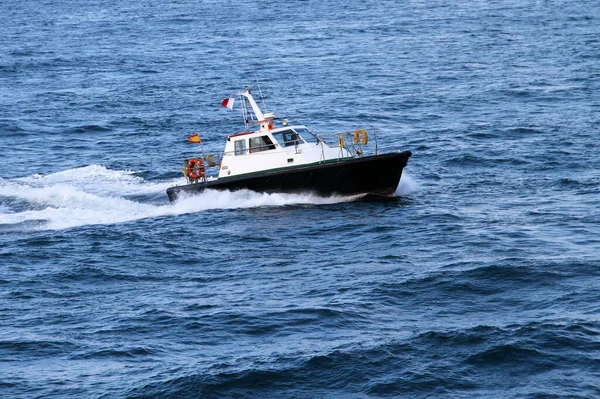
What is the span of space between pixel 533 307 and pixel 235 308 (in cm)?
719

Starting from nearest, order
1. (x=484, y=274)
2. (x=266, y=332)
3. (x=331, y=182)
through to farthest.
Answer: (x=266, y=332), (x=484, y=274), (x=331, y=182)

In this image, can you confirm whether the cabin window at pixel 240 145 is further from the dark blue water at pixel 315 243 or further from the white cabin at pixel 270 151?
the dark blue water at pixel 315 243

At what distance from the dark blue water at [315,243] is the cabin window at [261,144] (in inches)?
64.8

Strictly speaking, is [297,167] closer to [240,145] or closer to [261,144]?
[261,144]

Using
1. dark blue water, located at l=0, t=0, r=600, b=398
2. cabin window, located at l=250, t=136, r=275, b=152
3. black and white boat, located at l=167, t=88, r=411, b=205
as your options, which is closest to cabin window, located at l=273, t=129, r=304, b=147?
black and white boat, located at l=167, t=88, r=411, b=205

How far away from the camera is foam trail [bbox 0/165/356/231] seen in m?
33.3

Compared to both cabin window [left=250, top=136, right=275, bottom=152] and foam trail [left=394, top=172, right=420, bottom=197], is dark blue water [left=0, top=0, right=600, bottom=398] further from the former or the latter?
cabin window [left=250, top=136, right=275, bottom=152]

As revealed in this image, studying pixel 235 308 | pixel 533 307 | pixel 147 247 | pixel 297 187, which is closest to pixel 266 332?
pixel 235 308

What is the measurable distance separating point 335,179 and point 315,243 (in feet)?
14.7

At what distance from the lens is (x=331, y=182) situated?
109 ft

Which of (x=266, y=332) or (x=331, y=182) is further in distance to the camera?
(x=331, y=182)

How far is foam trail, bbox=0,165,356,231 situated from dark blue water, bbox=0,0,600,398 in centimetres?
10

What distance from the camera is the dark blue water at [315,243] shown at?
67.6 ft

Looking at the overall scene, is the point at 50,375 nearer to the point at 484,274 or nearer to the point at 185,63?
the point at 484,274
